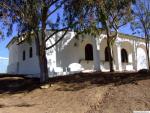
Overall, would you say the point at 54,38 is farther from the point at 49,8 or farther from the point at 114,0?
the point at 114,0

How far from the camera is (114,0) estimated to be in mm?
17422

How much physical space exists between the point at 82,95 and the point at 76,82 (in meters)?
3.26

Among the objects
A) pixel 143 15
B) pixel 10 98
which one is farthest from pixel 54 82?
pixel 143 15

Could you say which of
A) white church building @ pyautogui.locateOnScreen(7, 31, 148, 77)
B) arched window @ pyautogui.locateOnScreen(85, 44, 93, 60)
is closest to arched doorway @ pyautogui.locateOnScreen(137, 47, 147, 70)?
white church building @ pyautogui.locateOnScreen(7, 31, 148, 77)

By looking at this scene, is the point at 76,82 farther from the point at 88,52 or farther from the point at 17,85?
the point at 88,52

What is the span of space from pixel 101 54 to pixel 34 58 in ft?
21.3

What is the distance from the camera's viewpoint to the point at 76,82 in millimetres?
18156

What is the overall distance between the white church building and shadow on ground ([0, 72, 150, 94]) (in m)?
3.51

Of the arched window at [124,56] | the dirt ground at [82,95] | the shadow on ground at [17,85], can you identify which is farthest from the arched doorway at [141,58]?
the shadow on ground at [17,85]

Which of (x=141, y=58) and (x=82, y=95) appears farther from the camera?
(x=141, y=58)

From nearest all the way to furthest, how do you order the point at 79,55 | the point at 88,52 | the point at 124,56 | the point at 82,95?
the point at 82,95, the point at 79,55, the point at 88,52, the point at 124,56

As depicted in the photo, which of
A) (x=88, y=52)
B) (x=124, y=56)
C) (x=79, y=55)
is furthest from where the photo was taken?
(x=124, y=56)

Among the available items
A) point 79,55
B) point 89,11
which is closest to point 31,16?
point 89,11

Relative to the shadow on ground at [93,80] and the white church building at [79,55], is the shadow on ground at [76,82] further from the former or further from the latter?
the white church building at [79,55]
